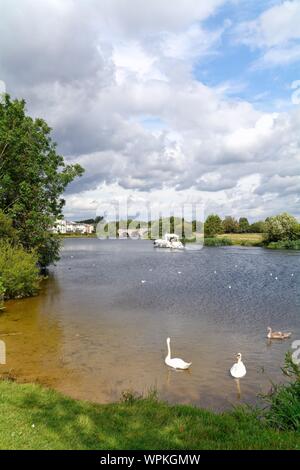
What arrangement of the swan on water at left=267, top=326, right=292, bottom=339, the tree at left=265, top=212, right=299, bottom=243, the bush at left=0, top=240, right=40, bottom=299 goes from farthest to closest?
the tree at left=265, top=212, right=299, bottom=243, the bush at left=0, top=240, right=40, bottom=299, the swan on water at left=267, top=326, right=292, bottom=339

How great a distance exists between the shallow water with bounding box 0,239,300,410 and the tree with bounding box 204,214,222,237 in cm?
9782

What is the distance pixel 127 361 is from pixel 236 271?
1253 inches

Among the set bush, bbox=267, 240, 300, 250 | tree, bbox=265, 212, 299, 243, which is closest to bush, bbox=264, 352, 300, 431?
bush, bbox=267, 240, 300, 250

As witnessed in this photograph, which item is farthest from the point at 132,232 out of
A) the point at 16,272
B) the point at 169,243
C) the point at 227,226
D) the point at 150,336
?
the point at 150,336

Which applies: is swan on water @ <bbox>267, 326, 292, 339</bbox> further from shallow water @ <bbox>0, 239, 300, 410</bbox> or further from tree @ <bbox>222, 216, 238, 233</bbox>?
tree @ <bbox>222, 216, 238, 233</bbox>

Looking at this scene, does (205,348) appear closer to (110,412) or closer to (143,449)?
(110,412)

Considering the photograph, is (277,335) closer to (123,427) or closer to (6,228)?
(123,427)

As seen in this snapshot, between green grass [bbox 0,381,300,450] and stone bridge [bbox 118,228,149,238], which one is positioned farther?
stone bridge [bbox 118,228,149,238]

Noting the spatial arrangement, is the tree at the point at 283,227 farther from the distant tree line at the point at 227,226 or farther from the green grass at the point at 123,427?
the green grass at the point at 123,427

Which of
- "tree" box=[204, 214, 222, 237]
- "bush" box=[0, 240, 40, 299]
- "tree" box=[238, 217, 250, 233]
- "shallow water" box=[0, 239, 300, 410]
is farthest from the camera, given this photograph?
"tree" box=[238, 217, 250, 233]

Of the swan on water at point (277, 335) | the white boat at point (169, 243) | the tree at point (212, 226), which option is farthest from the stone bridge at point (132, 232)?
the swan on water at point (277, 335)

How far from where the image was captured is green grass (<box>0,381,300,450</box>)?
258 inches

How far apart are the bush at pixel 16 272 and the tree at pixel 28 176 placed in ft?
14.8
